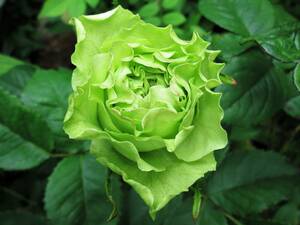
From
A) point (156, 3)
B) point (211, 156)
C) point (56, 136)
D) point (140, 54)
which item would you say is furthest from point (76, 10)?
point (211, 156)

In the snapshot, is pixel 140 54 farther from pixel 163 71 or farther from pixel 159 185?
pixel 159 185

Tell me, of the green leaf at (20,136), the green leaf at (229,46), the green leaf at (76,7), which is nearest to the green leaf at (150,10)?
the green leaf at (76,7)

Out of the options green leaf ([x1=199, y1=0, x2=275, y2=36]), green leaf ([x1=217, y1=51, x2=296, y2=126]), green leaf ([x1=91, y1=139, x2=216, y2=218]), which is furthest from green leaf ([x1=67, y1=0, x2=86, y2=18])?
green leaf ([x1=91, y1=139, x2=216, y2=218])

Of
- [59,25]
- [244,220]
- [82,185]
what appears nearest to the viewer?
[82,185]

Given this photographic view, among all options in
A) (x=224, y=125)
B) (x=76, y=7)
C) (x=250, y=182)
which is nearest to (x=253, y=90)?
(x=224, y=125)

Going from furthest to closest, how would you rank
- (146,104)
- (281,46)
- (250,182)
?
(250,182)
(281,46)
(146,104)

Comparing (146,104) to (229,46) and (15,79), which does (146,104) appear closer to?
(229,46)

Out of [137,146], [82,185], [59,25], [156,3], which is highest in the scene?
[137,146]
